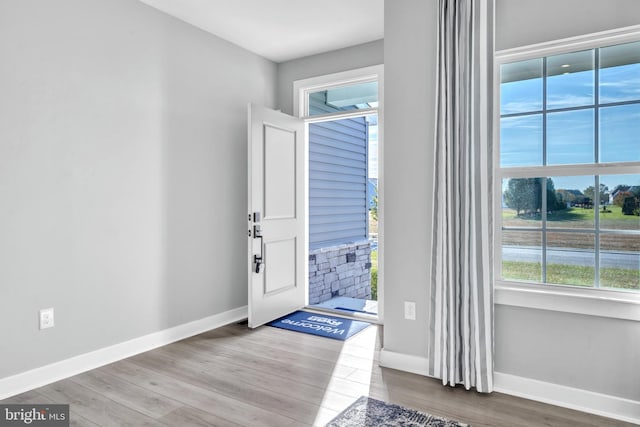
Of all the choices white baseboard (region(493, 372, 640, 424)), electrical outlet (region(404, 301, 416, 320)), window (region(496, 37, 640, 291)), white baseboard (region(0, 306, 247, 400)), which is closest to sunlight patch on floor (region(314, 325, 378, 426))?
electrical outlet (region(404, 301, 416, 320))

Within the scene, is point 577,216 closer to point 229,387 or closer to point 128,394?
point 229,387

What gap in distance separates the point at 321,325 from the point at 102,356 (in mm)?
1837

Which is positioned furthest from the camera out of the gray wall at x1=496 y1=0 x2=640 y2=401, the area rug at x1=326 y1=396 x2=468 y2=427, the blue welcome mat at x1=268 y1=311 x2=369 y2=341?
the blue welcome mat at x1=268 y1=311 x2=369 y2=341

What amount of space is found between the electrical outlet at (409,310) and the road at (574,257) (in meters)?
0.68

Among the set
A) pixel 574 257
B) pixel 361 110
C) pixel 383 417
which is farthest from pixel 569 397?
pixel 361 110

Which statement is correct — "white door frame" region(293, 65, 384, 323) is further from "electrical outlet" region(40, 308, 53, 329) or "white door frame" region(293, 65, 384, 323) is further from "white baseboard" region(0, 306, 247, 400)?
"electrical outlet" region(40, 308, 53, 329)

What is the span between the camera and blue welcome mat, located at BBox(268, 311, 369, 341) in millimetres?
3646

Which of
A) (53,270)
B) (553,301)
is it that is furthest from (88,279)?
(553,301)

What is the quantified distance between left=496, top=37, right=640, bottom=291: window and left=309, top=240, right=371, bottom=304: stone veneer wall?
10.1 ft

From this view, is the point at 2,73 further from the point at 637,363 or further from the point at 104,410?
the point at 637,363

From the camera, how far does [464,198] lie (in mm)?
2605

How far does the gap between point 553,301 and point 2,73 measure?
3.57 meters

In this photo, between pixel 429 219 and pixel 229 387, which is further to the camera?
pixel 429 219

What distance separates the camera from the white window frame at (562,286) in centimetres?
226
